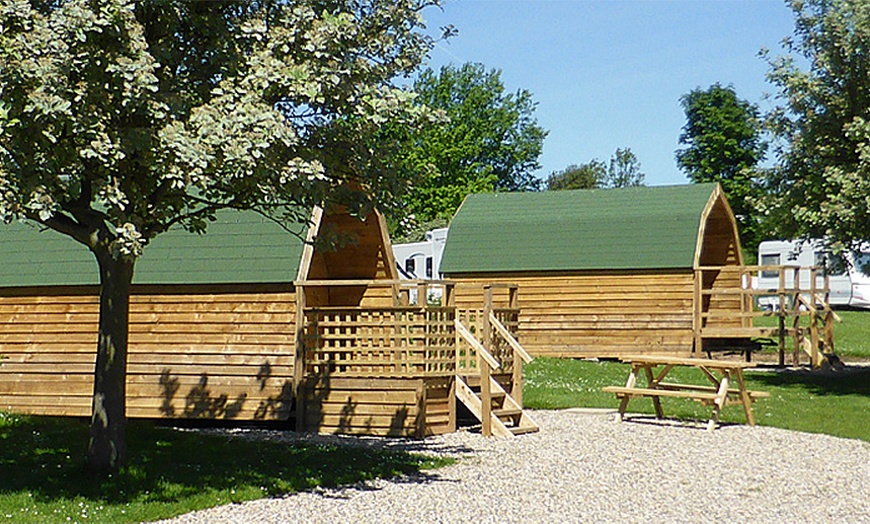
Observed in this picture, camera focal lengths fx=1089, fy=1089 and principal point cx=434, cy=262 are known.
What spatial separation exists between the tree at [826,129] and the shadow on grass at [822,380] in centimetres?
268

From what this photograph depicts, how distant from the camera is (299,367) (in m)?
15.7

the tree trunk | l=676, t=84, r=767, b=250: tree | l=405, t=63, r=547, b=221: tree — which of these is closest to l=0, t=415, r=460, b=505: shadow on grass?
the tree trunk

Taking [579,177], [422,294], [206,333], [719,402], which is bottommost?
[719,402]

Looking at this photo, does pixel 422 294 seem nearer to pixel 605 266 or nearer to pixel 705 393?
pixel 705 393

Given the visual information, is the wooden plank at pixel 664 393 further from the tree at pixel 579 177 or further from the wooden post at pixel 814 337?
the tree at pixel 579 177

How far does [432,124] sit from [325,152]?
3.68ft

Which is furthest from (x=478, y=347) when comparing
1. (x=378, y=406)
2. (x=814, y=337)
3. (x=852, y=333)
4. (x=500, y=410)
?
(x=852, y=333)

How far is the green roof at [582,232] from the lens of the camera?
85.0 feet

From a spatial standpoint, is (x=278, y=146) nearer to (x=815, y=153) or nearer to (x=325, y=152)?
(x=325, y=152)

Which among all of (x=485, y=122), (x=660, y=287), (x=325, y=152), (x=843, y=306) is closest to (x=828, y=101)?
(x=660, y=287)

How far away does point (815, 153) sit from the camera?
20703mm

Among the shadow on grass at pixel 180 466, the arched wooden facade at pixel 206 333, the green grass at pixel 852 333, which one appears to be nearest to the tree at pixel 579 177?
the green grass at pixel 852 333

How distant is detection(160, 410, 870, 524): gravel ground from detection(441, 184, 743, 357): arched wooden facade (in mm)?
10394

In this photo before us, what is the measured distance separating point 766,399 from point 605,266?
7.75 meters
